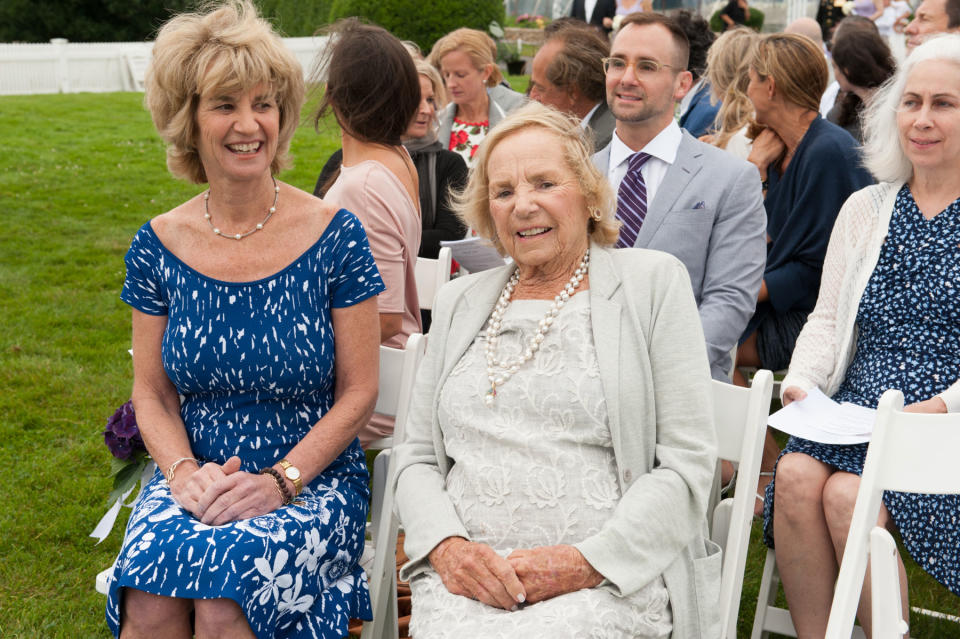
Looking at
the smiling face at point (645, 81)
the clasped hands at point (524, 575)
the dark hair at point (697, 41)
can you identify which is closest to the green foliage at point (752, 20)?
the dark hair at point (697, 41)

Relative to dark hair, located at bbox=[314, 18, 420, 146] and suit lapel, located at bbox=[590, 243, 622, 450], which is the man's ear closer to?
dark hair, located at bbox=[314, 18, 420, 146]

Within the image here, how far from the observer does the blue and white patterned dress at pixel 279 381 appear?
2.79 m

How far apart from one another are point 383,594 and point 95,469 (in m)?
2.74

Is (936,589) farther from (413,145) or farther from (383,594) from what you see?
(413,145)

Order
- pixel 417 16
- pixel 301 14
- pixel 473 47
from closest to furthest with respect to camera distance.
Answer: pixel 473 47
pixel 417 16
pixel 301 14

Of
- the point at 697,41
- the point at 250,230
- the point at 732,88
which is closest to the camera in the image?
the point at 250,230

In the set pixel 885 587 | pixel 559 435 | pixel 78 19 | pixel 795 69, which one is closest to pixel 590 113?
pixel 795 69

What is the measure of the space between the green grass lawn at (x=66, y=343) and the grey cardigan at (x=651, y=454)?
1.48 m

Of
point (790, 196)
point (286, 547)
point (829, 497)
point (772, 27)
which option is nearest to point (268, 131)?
point (286, 547)

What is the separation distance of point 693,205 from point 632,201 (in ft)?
0.88

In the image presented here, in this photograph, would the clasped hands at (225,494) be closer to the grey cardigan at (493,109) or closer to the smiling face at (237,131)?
the smiling face at (237,131)

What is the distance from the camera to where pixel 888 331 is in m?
3.34

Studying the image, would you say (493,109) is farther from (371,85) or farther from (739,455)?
(739,455)

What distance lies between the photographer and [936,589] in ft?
13.0
